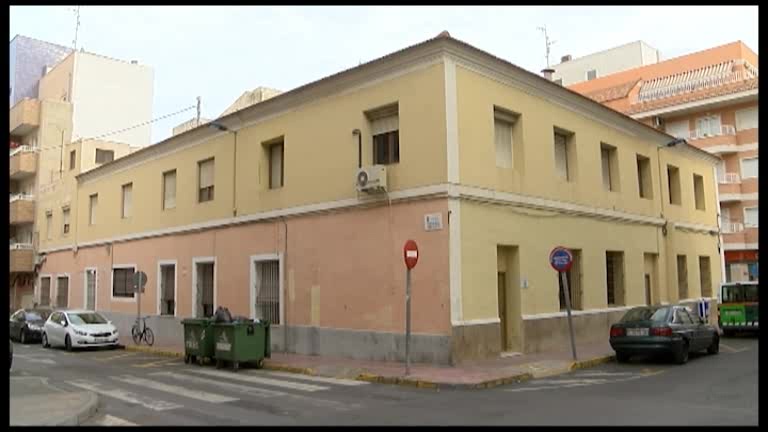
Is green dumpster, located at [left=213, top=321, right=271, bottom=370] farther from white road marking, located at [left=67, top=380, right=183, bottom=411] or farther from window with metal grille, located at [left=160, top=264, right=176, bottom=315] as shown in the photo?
window with metal grille, located at [left=160, top=264, right=176, bottom=315]

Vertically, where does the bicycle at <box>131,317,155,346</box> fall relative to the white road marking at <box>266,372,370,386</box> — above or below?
above

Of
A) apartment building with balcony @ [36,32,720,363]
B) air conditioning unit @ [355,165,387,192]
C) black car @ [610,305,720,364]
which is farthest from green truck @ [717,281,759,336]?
air conditioning unit @ [355,165,387,192]

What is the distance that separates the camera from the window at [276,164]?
775 inches

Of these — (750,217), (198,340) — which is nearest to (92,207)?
(198,340)

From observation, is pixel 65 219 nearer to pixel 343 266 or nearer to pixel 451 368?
pixel 343 266

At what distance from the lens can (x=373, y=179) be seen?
51.6ft

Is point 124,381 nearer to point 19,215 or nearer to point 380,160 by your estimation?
point 380,160

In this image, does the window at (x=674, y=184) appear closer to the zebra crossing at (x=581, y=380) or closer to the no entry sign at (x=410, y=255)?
the zebra crossing at (x=581, y=380)

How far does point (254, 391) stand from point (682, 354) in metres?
9.89

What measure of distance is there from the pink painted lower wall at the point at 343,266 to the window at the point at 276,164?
136 centimetres

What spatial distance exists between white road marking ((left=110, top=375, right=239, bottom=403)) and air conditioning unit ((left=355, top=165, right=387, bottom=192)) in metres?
6.49

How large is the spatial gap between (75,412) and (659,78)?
4501cm

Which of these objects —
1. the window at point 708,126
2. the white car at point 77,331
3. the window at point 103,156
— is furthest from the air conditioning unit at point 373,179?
the window at point 708,126

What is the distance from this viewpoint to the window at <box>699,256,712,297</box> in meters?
27.5
